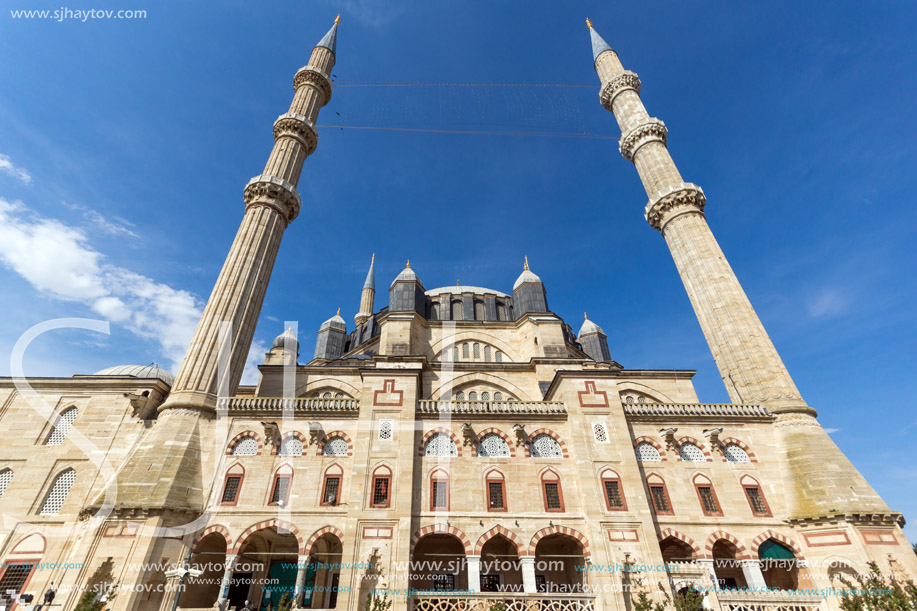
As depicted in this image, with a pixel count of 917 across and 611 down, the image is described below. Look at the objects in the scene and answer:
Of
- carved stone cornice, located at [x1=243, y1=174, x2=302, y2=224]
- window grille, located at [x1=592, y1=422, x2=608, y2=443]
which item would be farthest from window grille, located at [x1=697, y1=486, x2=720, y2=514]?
carved stone cornice, located at [x1=243, y1=174, x2=302, y2=224]

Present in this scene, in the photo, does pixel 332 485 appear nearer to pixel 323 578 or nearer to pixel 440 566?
pixel 323 578

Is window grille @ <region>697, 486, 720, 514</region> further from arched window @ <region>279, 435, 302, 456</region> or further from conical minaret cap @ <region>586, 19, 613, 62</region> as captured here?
conical minaret cap @ <region>586, 19, 613, 62</region>

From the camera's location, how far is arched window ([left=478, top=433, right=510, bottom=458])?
17234mm

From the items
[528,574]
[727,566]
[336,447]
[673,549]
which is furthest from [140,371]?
[727,566]

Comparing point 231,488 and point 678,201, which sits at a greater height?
point 678,201

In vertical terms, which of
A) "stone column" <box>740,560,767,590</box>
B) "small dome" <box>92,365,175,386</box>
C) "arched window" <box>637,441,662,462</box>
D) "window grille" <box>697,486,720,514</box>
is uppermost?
"small dome" <box>92,365,175,386</box>

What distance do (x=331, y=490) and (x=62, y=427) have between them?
13.2 m

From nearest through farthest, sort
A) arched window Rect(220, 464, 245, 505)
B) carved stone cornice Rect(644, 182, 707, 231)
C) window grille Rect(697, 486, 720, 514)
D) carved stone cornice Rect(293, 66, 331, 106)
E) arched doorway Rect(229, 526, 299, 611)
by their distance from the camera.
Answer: arched window Rect(220, 464, 245, 505)
window grille Rect(697, 486, 720, 514)
arched doorway Rect(229, 526, 299, 611)
carved stone cornice Rect(644, 182, 707, 231)
carved stone cornice Rect(293, 66, 331, 106)

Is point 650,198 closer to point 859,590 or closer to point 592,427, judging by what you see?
point 592,427

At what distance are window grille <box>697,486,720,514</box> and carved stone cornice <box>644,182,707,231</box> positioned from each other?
636 inches

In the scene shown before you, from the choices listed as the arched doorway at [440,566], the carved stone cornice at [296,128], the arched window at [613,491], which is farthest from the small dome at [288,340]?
the arched window at [613,491]

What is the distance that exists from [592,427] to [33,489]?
A: 22.8 meters

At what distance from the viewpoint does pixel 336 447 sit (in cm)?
1712

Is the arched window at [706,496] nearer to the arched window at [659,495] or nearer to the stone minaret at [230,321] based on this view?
the arched window at [659,495]
